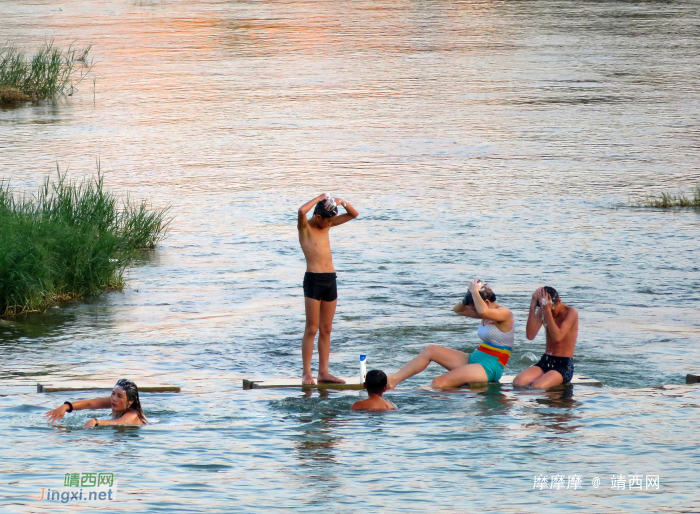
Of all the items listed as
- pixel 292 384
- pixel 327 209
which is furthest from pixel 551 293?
pixel 292 384

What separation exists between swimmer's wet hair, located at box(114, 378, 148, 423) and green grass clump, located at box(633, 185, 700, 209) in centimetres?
1481

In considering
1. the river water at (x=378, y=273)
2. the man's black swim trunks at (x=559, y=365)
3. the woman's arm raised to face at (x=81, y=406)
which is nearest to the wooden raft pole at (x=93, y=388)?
the river water at (x=378, y=273)

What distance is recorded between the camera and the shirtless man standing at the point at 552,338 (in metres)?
13.0

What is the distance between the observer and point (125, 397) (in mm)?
11648

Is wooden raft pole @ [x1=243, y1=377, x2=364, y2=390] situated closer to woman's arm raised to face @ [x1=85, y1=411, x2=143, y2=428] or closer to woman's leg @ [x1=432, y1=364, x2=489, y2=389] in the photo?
woman's leg @ [x1=432, y1=364, x2=489, y2=389]

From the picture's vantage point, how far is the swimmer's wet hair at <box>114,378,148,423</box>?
11656 millimetres

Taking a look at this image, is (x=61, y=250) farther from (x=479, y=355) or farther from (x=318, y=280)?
(x=479, y=355)

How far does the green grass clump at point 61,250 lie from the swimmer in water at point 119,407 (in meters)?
5.26

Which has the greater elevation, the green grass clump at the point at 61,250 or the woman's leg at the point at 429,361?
the green grass clump at the point at 61,250

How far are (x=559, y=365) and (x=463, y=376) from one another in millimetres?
1033

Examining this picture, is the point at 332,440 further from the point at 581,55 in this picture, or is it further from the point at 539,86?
the point at 581,55

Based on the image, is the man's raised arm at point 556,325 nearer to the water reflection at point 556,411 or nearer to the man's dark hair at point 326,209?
the water reflection at point 556,411

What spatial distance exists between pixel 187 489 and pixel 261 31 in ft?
166

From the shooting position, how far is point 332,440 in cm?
1154
